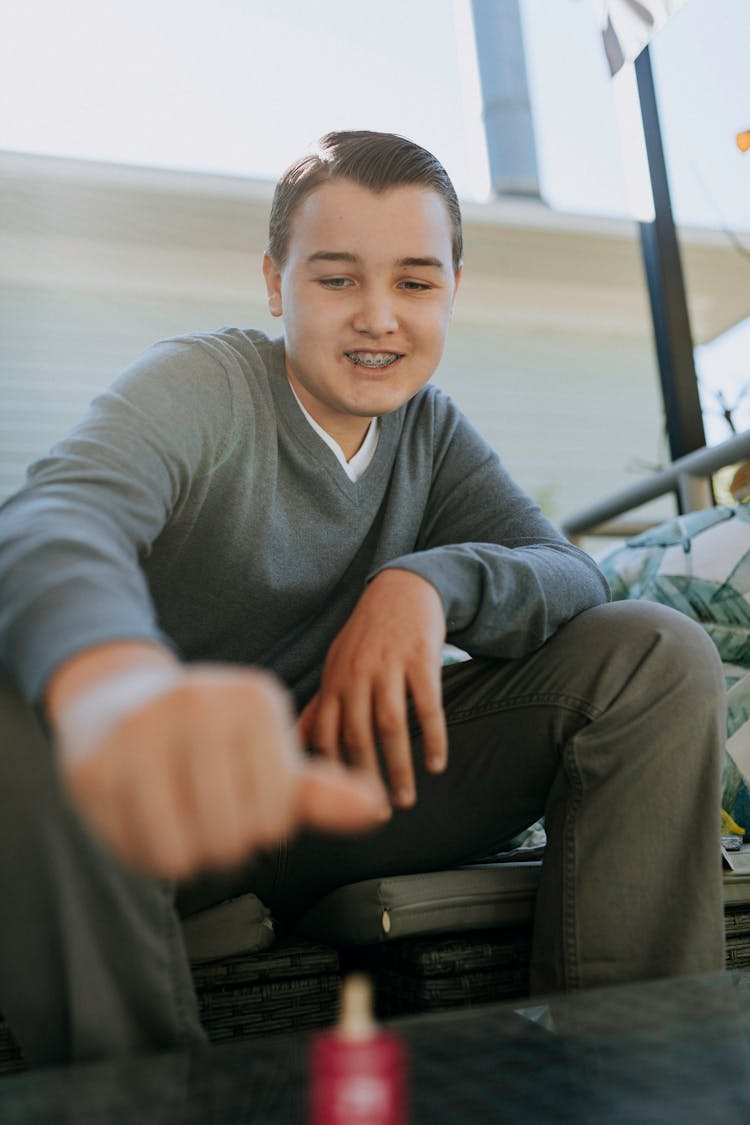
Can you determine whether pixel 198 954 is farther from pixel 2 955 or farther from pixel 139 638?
pixel 139 638

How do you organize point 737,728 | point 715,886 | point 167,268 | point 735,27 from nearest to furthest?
point 715,886 < point 737,728 < point 735,27 < point 167,268

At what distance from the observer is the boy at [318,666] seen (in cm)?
50

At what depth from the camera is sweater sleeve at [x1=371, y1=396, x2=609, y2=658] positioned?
3.45ft

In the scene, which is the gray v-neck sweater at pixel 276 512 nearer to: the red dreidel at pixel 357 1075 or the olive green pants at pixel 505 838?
the olive green pants at pixel 505 838

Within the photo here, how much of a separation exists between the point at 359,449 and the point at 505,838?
498 mm

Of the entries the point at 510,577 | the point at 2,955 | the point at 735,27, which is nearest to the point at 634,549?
the point at 510,577

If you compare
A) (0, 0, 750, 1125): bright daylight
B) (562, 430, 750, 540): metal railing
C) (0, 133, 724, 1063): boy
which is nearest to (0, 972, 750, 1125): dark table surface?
(0, 0, 750, 1125): bright daylight

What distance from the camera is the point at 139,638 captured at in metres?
0.59

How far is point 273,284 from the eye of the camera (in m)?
1.36

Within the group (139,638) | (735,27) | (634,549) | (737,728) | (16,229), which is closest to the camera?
(139,638)

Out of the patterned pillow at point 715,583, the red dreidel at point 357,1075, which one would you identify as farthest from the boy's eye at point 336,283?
the red dreidel at point 357,1075

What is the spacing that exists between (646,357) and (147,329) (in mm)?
2355

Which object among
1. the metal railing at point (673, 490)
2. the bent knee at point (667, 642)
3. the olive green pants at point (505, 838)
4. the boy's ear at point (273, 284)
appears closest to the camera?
the olive green pants at point (505, 838)

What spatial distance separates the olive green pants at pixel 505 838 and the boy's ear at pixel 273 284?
20.4 inches
